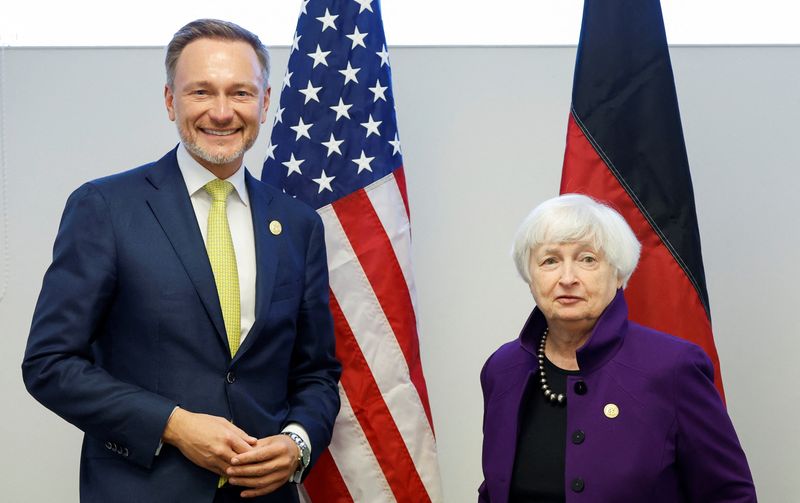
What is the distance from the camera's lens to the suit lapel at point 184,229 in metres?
1.72

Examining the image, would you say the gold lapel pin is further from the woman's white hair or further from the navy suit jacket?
the woman's white hair

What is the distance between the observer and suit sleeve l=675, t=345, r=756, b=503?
165cm

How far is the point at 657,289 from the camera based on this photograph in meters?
2.24

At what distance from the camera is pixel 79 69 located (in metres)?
2.88

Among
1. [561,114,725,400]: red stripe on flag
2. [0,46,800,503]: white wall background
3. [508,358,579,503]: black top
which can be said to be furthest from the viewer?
[0,46,800,503]: white wall background

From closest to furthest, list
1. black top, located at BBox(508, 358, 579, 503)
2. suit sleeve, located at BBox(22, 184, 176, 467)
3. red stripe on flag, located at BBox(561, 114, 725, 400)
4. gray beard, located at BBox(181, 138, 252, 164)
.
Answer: suit sleeve, located at BBox(22, 184, 176, 467), black top, located at BBox(508, 358, 579, 503), gray beard, located at BBox(181, 138, 252, 164), red stripe on flag, located at BBox(561, 114, 725, 400)

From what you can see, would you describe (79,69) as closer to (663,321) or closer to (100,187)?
(100,187)

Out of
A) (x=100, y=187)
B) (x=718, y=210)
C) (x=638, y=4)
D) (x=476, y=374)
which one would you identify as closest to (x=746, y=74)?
(x=718, y=210)

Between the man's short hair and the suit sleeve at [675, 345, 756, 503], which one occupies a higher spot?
the man's short hair

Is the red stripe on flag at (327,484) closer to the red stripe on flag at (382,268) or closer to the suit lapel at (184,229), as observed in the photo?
the red stripe on flag at (382,268)

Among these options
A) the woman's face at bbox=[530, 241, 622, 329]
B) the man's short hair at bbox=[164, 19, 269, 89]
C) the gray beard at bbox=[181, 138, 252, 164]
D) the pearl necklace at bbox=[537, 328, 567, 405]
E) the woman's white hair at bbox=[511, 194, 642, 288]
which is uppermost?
the man's short hair at bbox=[164, 19, 269, 89]

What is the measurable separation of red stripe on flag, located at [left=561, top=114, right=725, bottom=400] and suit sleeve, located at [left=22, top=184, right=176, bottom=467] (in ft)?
3.88

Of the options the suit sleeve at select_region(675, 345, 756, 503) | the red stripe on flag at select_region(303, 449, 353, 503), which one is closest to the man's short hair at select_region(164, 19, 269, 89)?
the red stripe on flag at select_region(303, 449, 353, 503)

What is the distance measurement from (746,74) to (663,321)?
1.13m
